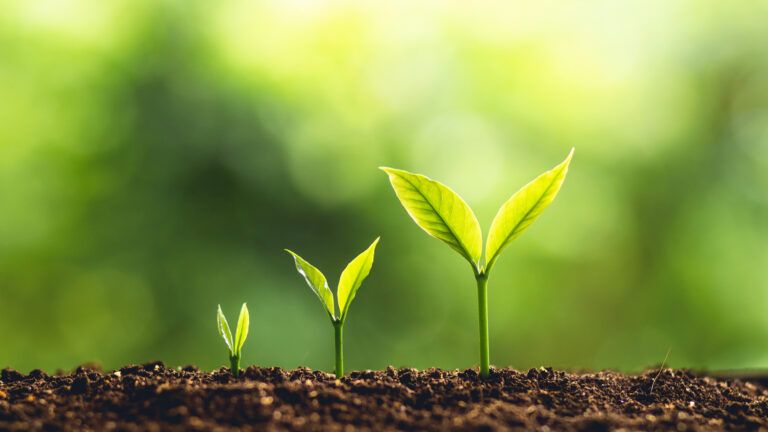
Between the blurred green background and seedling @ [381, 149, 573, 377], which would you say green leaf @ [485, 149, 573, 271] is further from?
the blurred green background

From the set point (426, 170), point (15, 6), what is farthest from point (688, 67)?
point (15, 6)

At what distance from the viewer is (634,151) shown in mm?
4391

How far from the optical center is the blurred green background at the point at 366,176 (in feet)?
13.1

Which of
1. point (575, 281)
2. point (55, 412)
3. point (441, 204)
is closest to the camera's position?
point (55, 412)

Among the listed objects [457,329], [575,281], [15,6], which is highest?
[15,6]

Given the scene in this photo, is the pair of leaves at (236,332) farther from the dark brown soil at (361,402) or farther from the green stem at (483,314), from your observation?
the green stem at (483,314)

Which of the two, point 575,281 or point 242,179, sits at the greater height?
point 242,179

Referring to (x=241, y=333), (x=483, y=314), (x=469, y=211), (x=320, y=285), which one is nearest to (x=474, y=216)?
(x=469, y=211)

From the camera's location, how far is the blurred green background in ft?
13.1

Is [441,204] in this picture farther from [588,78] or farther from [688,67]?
[688,67]

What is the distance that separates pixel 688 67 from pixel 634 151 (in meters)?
0.69

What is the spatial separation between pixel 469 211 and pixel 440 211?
5 centimetres

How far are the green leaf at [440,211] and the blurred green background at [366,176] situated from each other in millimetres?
2936

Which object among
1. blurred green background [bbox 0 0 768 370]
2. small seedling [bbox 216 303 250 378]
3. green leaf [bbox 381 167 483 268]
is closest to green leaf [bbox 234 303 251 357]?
small seedling [bbox 216 303 250 378]
